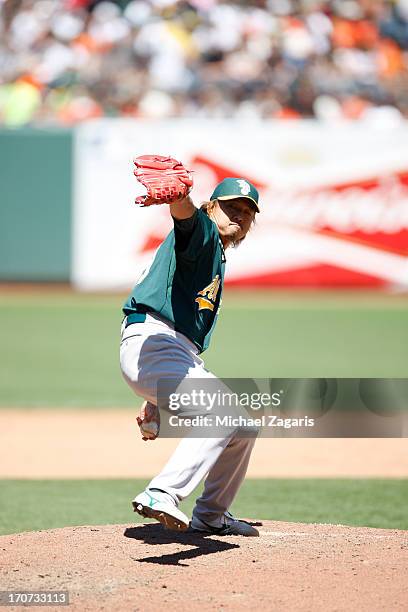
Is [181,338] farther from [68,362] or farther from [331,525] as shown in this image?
[68,362]

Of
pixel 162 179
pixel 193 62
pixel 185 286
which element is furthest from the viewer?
pixel 193 62

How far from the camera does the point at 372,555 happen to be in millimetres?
4309

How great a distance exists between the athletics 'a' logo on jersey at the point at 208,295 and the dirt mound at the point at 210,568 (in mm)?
1051

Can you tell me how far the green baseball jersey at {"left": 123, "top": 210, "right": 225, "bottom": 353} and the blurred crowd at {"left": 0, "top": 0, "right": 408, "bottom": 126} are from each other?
12354 mm

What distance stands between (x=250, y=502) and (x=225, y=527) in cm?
138

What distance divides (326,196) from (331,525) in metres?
11.1

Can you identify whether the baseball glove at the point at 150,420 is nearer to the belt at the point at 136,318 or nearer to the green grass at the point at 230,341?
the belt at the point at 136,318

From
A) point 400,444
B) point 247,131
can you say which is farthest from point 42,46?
point 400,444

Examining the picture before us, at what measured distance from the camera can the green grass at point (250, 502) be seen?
18.0 ft

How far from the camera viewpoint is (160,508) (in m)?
3.79

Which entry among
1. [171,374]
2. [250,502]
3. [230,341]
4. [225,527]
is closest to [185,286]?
[171,374]

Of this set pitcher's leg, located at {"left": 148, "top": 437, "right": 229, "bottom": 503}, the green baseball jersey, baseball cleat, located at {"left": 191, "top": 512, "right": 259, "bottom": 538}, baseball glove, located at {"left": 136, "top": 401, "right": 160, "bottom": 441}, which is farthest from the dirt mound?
the green baseball jersey

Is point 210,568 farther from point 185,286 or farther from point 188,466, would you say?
point 185,286

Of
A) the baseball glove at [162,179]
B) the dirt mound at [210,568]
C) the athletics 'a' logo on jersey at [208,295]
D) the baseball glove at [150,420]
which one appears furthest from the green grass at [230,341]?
the baseball glove at [162,179]
